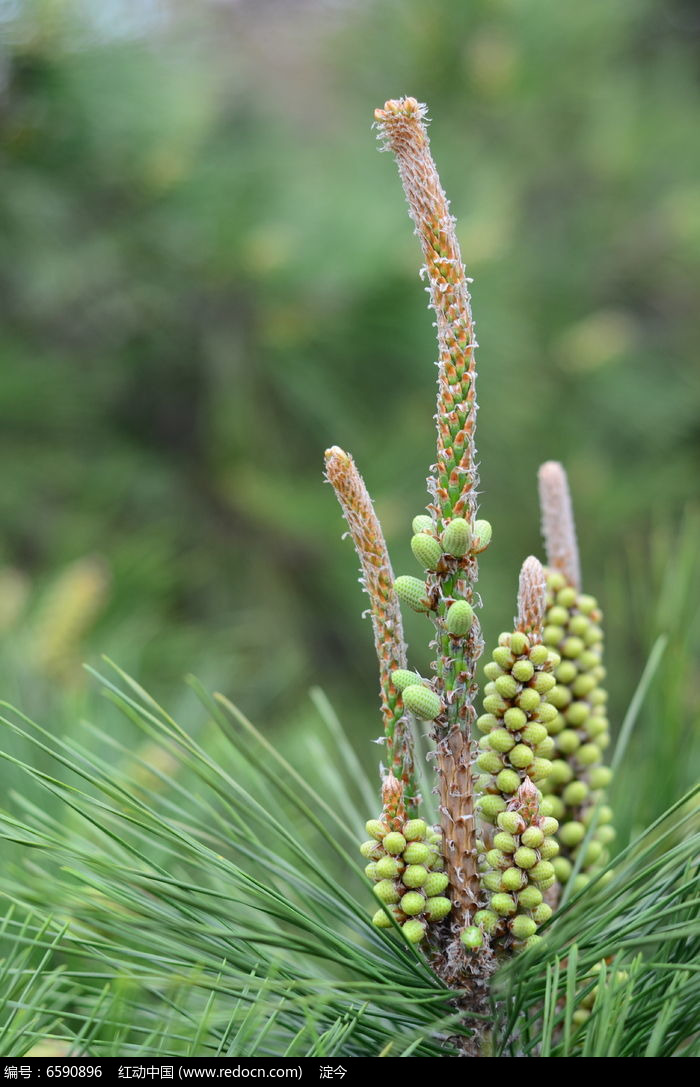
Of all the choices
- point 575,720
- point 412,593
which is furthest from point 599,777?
point 412,593

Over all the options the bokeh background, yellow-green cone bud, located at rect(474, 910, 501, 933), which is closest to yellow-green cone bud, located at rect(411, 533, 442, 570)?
yellow-green cone bud, located at rect(474, 910, 501, 933)

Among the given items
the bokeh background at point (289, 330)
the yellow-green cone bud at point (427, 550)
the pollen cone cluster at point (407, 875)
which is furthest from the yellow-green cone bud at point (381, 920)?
the bokeh background at point (289, 330)

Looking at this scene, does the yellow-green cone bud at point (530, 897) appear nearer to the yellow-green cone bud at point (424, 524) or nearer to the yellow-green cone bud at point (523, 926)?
the yellow-green cone bud at point (523, 926)

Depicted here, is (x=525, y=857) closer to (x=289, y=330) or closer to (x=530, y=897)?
(x=530, y=897)

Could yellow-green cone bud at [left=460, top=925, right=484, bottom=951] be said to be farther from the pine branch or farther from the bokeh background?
the bokeh background

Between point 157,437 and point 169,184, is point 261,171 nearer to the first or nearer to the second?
point 169,184

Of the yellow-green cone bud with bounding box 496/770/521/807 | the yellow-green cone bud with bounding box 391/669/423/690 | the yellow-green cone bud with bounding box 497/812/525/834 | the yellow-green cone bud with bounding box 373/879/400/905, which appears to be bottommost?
the yellow-green cone bud with bounding box 373/879/400/905
